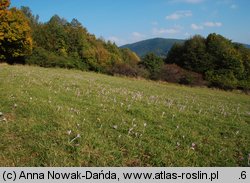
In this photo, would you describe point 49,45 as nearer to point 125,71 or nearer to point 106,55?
point 106,55

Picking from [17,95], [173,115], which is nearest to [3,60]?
[17,95]

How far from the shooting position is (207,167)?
5.52 m

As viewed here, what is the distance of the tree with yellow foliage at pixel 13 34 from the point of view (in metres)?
49.8

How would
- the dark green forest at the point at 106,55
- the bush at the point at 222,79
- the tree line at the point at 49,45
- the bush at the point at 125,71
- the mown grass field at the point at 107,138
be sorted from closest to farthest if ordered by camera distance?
the mown grass field at the point at 107,138, the tree line at the point at 49,45, the dark green forest at the point at 106,55, the bush at the point at 125,71, the bush at the point at 222,79

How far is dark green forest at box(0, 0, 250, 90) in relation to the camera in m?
52.8

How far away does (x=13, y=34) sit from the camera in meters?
50.7

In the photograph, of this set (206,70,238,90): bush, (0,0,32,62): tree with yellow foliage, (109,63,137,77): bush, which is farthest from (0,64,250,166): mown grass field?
(206,70,238,90): bush

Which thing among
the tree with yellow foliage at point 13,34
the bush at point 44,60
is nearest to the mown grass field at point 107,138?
the bush at point 44,60

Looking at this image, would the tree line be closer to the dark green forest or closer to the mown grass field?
the dark green forest

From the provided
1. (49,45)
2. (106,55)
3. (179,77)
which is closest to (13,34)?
(49,45)

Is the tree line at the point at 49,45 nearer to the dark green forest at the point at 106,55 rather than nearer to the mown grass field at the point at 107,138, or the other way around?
the dark green forest at the point at 106,55

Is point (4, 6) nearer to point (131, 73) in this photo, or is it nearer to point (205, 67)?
point (131, 73)

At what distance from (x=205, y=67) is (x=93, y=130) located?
75985mm

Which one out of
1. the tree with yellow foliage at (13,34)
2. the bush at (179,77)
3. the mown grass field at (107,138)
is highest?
the tree with yellow foliage at (13,34)
